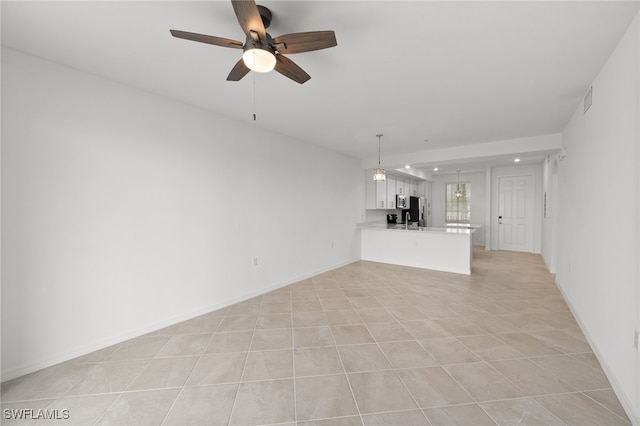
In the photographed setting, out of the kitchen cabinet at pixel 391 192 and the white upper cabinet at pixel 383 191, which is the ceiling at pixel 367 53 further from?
the kitchen cabinet at pixel 391 192

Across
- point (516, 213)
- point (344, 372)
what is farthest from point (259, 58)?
point (516, 213)

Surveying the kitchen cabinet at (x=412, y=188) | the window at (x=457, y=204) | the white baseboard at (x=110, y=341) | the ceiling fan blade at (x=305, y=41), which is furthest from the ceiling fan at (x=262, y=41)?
the window at (x=457, y=204)

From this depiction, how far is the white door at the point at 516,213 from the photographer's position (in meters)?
7.31

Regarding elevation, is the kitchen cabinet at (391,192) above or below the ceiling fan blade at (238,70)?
below

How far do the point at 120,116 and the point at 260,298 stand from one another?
9.20ft

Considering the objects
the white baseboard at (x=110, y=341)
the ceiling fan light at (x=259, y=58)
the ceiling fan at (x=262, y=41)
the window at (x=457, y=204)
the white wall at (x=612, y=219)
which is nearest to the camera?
the ceiling fan at (x=262, y=41)

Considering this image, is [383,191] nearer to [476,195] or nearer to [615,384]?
[476,195]

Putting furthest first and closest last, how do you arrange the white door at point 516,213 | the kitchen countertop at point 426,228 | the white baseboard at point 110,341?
the white door at point 516,213 < the kitchen countertop at point 426,228 < the white baseboard at point 110,341

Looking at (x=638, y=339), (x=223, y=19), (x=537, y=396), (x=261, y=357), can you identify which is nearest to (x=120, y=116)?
(x=223, y=19)

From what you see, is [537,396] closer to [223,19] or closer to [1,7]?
[223,19]

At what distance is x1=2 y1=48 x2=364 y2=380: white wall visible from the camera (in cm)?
211

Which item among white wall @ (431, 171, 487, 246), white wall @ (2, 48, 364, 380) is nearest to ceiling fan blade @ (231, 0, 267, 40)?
white wall @ (2, 48, 364, 380)

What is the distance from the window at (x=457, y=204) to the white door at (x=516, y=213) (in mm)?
1150

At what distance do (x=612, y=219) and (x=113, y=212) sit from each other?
434 centimetres
